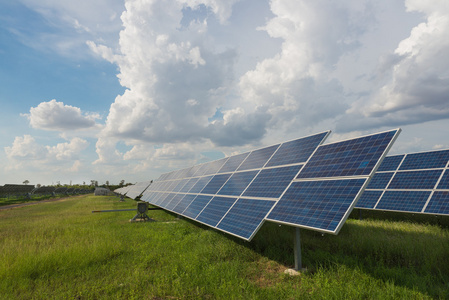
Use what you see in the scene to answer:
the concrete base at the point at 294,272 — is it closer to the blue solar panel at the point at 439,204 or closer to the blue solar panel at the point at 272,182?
the blue solar panel at the point at 272,182

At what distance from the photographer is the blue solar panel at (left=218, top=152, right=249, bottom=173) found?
15888 millimetres

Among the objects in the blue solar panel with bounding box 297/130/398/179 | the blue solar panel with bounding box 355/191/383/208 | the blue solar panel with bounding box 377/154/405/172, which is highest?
the blue solar panel with bounding box 377/154/405/172

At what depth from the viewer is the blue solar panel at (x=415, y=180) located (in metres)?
15.9

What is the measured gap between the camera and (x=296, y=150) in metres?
11.3

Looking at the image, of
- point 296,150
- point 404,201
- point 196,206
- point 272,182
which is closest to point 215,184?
point 196,206

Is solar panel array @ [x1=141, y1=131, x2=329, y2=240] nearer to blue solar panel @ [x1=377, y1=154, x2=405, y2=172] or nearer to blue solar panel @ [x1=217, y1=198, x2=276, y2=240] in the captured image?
blue solar panel @ [x1=217, y1=198, x2=276, y2=240]

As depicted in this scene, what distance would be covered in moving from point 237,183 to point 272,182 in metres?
3.05

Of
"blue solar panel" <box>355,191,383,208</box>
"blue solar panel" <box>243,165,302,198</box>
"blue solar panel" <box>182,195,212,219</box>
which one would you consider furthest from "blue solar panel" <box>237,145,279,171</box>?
"blue solar panel" <box>355,191,383,208</box>

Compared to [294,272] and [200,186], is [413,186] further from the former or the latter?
[200,186]

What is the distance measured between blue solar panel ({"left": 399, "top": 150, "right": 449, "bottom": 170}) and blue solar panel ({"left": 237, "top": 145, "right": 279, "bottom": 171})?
1267 cm

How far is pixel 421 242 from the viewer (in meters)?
9.25

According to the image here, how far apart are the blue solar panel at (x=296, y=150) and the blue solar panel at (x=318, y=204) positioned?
216cm

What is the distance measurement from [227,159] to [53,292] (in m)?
13.6

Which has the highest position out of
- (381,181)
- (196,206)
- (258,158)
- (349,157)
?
(381,181)
